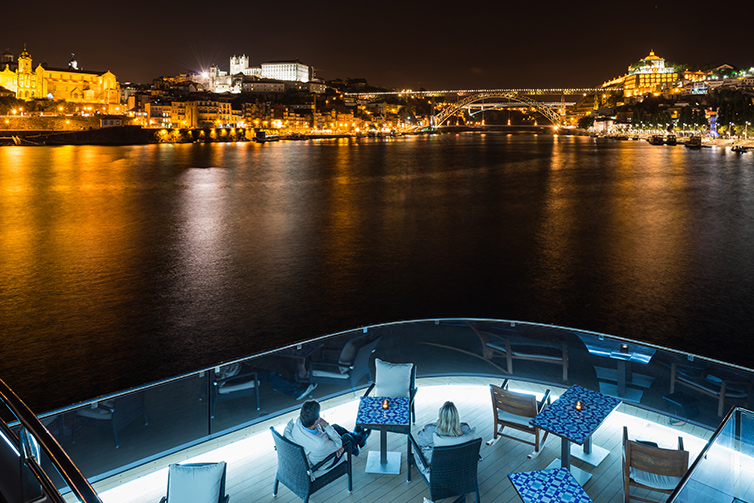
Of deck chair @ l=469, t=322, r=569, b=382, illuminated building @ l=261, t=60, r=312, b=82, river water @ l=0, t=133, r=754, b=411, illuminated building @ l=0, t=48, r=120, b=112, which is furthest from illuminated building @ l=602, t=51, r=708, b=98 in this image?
deck chair @ l=469, t=322, r=569, b=382

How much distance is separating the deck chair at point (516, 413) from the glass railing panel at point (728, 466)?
1.37 meters

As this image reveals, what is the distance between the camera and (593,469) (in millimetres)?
4520

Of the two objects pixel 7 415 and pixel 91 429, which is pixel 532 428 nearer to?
pixel 91 429

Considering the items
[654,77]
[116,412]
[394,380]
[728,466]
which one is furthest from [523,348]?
[654,77]

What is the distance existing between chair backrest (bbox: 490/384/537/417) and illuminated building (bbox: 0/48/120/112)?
119 metres

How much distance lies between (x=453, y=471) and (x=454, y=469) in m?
0.02

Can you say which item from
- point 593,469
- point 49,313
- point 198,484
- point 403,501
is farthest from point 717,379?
point 49,313

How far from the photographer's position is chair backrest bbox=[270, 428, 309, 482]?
3.95 metres

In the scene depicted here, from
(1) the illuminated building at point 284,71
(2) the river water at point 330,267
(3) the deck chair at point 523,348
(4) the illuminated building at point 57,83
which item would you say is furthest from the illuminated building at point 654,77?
(3) the deck chair at point 523,348

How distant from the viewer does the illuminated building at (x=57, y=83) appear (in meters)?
104

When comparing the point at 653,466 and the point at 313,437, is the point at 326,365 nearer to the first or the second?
the point at 313,437

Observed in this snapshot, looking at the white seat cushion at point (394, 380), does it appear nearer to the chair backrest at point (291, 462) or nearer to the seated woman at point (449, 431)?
the seated woman at point (449, 431)

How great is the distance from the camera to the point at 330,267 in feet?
59.2

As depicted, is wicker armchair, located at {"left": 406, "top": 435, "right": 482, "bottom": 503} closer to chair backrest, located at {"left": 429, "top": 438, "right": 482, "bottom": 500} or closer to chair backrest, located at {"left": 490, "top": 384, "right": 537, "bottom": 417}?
chair backrest, located at {"left": 429, "top": 438, "right": 482, "bottom": 500}
